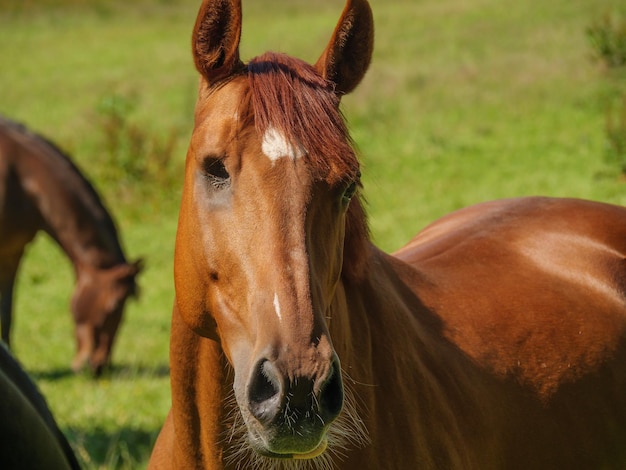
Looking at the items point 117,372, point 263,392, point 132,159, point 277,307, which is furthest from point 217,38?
point 132,159

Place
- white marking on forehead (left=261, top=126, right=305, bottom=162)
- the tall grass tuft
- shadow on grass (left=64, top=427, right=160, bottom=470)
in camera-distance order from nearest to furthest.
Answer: white marking on forehead (left=261, top=126, right=305, bottom=162)
shadow on grass (left=64, top=427, right=160, bottom=470)
the tall grass tuft

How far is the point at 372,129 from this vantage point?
14.6m

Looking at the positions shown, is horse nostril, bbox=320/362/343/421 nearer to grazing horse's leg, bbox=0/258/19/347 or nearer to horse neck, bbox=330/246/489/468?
horse neck, bbox=330/246/489/468

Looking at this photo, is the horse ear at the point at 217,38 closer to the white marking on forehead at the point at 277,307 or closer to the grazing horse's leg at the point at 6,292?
the white marking on forehead at the point at 277,307

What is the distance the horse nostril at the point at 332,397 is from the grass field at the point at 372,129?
773mm

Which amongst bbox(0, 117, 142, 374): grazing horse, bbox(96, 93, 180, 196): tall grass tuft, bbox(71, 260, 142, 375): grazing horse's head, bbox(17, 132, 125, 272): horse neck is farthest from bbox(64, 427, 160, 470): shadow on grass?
bbox(96, 93, 180, 196): tall grass tuft

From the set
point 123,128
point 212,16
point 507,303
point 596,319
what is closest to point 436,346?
point 507,303

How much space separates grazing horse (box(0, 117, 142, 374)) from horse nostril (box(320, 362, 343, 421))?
244 inches

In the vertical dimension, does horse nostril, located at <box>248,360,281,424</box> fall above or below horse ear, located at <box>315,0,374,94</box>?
below

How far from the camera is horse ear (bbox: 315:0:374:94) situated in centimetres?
236

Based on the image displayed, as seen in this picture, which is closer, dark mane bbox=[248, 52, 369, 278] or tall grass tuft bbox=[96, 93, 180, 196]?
dark mane bbox=[248, 52, 369, 278]

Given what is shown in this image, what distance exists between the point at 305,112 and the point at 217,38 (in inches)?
13.4

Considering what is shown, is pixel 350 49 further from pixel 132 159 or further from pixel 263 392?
pixel 132 159

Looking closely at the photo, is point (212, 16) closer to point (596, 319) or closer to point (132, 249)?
point (596, 319)
